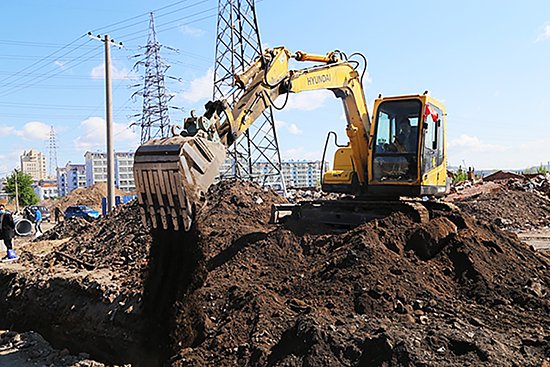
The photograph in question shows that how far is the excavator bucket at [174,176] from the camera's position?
4.82 m

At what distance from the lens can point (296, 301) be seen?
18.3ft

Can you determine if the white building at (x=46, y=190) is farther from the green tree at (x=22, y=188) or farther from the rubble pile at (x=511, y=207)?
the rubble pile at (x=511, y=207)

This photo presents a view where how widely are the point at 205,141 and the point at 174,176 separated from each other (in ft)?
2.02

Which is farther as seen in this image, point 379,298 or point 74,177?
point 74,177

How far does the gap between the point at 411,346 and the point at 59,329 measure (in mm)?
6092

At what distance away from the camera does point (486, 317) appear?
5004 millimetres

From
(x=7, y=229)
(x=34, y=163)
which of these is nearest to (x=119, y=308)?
(x=7, y=229)

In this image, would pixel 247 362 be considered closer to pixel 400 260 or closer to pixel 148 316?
pixel 148 316

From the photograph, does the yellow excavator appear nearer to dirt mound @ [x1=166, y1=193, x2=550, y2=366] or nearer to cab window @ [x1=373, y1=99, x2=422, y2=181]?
cab window @ [x1=373, y1=99, x2=422, y2=181]

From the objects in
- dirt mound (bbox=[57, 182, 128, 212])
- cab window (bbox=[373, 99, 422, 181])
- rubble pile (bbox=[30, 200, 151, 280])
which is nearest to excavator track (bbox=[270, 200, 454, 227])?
cab window (bbox=[373, 99, 422, 181])

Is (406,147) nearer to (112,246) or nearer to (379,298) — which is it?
(379,298)

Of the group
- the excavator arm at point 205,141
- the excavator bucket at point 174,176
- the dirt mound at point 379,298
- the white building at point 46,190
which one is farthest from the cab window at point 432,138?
the white building at point 46,190

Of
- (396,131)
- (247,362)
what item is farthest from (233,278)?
(396,131)

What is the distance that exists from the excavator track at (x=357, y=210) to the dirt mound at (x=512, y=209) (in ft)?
28.0
